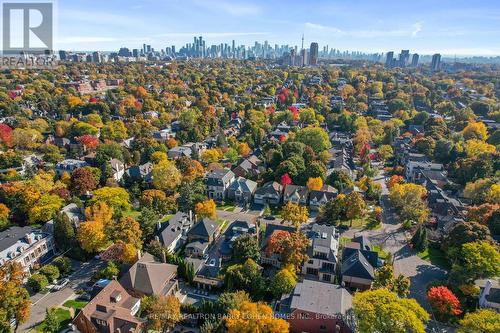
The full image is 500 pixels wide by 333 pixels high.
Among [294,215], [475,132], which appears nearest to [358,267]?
[294,215]

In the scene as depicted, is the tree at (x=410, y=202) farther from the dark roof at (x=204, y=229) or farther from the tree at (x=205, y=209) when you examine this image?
the tree at (x=205, y=209)

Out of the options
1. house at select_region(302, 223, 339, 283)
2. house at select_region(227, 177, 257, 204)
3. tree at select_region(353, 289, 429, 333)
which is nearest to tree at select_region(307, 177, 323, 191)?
house at select_region(227, 177, 257, 204)

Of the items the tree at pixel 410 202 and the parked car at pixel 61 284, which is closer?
the parked car at pixel 61 284

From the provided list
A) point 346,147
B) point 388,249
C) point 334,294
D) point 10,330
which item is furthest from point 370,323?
point 346,147

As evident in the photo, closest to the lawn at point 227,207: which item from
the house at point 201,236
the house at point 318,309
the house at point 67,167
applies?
the house at point 201,236

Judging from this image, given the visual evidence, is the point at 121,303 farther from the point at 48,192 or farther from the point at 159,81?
the point at 159,81

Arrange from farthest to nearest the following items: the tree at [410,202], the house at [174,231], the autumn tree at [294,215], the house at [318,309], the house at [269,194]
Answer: the house at [269,194] → the tree at [410,202] → the autumn tree at [294,215] → the house at [174,231] → the house at [318,309]
